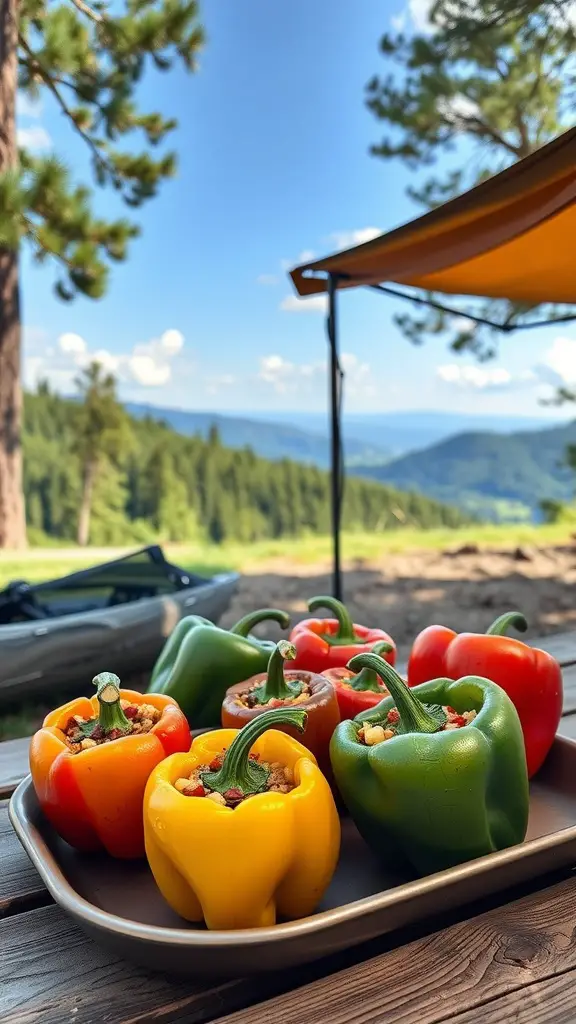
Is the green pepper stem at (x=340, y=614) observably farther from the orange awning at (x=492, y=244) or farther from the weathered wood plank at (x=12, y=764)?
the orange awning at (x=492, y=244)

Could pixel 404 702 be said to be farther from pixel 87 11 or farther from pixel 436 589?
pixel 87 11

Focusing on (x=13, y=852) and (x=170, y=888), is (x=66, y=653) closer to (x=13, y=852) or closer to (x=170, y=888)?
(x=13, y=852)

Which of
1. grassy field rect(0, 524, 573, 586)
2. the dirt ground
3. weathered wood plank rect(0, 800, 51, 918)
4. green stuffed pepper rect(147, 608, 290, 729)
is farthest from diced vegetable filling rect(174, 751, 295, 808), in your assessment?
grassy field rect(0, 524, 573, 586)

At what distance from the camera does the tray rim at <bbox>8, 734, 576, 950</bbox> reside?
0.72 meters

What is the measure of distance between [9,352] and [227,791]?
24.9ft

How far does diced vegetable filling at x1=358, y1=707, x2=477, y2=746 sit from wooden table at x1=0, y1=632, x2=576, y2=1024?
0.19 meters

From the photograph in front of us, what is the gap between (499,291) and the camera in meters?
3.42

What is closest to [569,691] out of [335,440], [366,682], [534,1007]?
[366,682]

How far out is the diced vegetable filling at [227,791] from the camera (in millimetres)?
828

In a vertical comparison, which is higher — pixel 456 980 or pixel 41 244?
pixel 41 244

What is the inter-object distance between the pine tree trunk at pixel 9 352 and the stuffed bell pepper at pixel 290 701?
710cm

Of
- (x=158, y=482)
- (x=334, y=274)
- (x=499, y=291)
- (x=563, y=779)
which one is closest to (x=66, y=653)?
(x=334, y=274)

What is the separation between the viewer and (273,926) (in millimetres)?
733

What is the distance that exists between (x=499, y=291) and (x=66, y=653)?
2326mm
